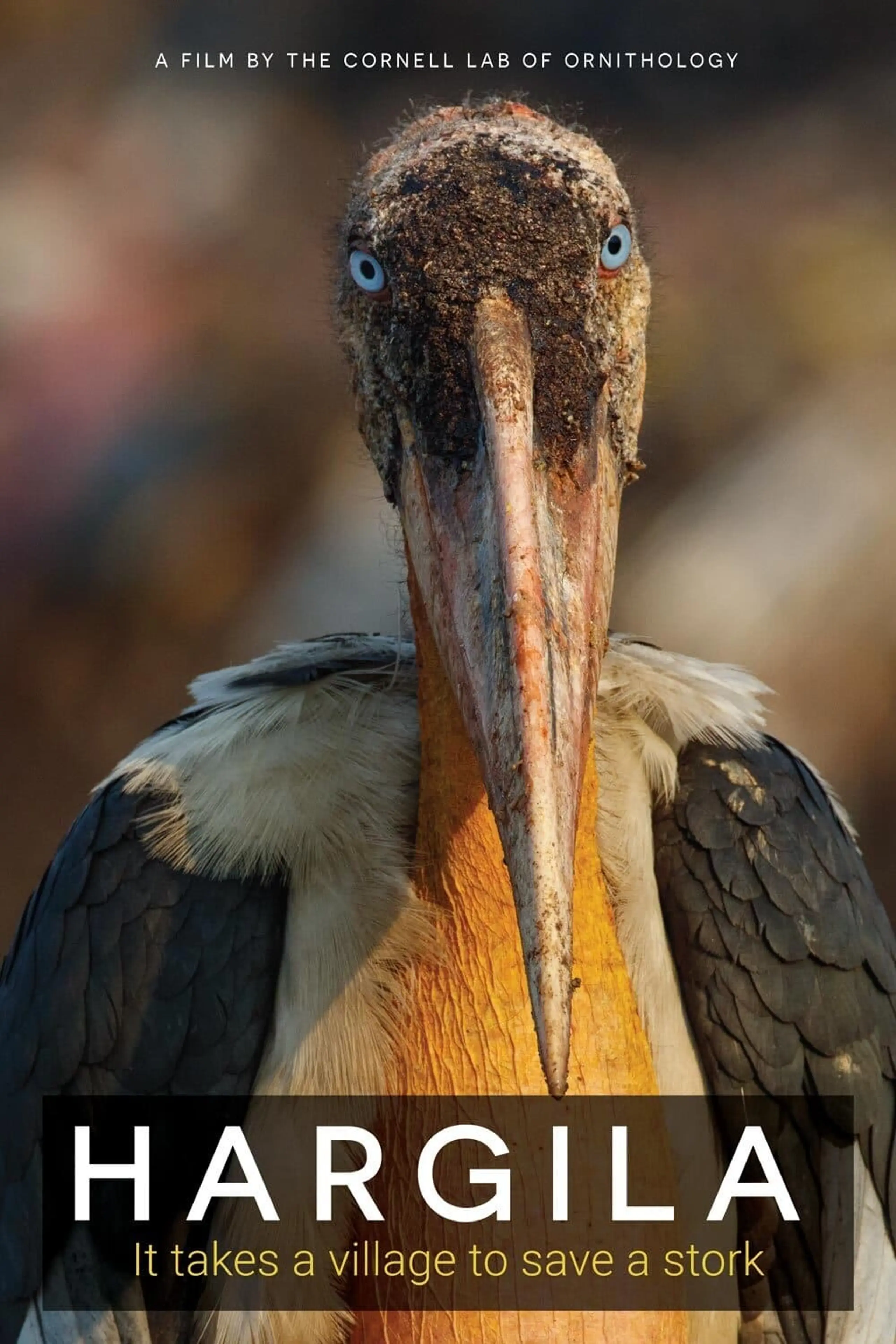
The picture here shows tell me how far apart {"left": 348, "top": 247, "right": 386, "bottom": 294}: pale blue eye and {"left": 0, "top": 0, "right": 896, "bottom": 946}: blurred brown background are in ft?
Result: 7.23

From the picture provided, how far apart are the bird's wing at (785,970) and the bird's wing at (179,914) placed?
1.03 feet

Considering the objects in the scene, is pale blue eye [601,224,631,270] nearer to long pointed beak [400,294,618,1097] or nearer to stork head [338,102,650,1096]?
stork head [338,102,650,1096]

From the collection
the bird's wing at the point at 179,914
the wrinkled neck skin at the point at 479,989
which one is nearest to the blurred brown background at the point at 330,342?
the bird's wing at the point at 179,914

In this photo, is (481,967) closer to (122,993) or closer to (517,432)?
Result: (122,993)

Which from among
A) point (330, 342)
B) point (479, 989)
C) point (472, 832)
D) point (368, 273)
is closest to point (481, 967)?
point (479, 989)

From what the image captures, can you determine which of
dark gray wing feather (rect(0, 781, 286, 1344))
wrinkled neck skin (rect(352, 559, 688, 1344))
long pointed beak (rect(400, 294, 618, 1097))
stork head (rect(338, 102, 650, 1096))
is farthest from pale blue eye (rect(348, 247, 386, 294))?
dark gray wing feather (rect(0, 781, 286, 1344))

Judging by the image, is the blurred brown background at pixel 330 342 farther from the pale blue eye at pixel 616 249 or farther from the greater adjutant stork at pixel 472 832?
the pale blue eye at pixel 616 249

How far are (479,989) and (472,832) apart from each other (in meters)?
0.15

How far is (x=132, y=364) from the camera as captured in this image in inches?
154

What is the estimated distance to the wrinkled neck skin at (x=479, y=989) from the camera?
1482mm

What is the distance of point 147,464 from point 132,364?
24 cm

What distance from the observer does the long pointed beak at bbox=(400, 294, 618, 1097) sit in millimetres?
1179

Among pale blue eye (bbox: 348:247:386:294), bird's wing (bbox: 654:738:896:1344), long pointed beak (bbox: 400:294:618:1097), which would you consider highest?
pale blue eye (bbox: 348:247:386:294)

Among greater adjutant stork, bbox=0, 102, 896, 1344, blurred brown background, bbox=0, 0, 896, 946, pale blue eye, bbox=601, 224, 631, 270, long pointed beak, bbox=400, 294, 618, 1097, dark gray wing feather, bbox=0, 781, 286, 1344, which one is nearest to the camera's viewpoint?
long pointed beak, bbox=400, 294, 618, 1097
